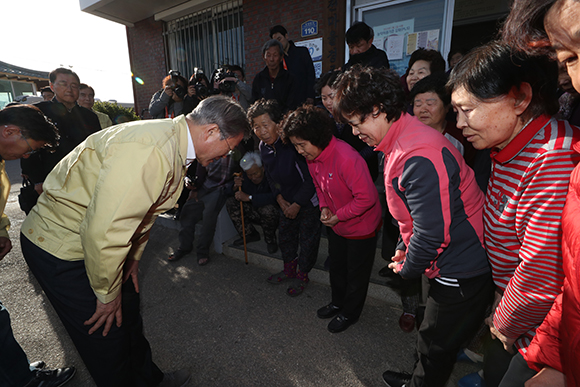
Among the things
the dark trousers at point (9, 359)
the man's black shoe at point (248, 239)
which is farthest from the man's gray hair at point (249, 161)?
the dark trousers at point (9, 359)

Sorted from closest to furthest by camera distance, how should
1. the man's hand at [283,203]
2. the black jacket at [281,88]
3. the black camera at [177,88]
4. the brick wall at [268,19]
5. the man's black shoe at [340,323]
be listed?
the man's black shoe at [340,323] → the man's hand at [283,203] → the black jacket at [281,88] → the black camera at [177,88] → the brick wall at [268,19]

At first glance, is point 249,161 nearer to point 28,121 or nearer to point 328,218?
point 328,218

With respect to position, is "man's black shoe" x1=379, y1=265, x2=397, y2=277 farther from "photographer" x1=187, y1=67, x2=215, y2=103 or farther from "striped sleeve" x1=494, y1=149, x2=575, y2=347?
"photographer" x1=187, y1=67, x2=215, y2=103

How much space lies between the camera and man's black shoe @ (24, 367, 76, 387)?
1878 millimetres

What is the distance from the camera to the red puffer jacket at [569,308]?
0.70m

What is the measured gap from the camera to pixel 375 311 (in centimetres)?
259

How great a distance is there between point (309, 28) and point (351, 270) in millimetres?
5124

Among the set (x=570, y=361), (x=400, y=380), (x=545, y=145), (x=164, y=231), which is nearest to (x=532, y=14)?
(x=545, y=145)

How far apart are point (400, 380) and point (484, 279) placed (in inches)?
39.2

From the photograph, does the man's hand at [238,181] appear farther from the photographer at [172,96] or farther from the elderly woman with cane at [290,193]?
the photographer at [172,96]

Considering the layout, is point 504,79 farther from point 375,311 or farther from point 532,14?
point 375,311

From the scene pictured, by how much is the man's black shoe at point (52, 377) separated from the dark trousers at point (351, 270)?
2138 mm

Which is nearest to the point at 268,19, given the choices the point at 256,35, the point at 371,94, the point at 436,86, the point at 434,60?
the point at 256,35

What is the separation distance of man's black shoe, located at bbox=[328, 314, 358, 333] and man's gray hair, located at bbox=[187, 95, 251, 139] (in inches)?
71.6
